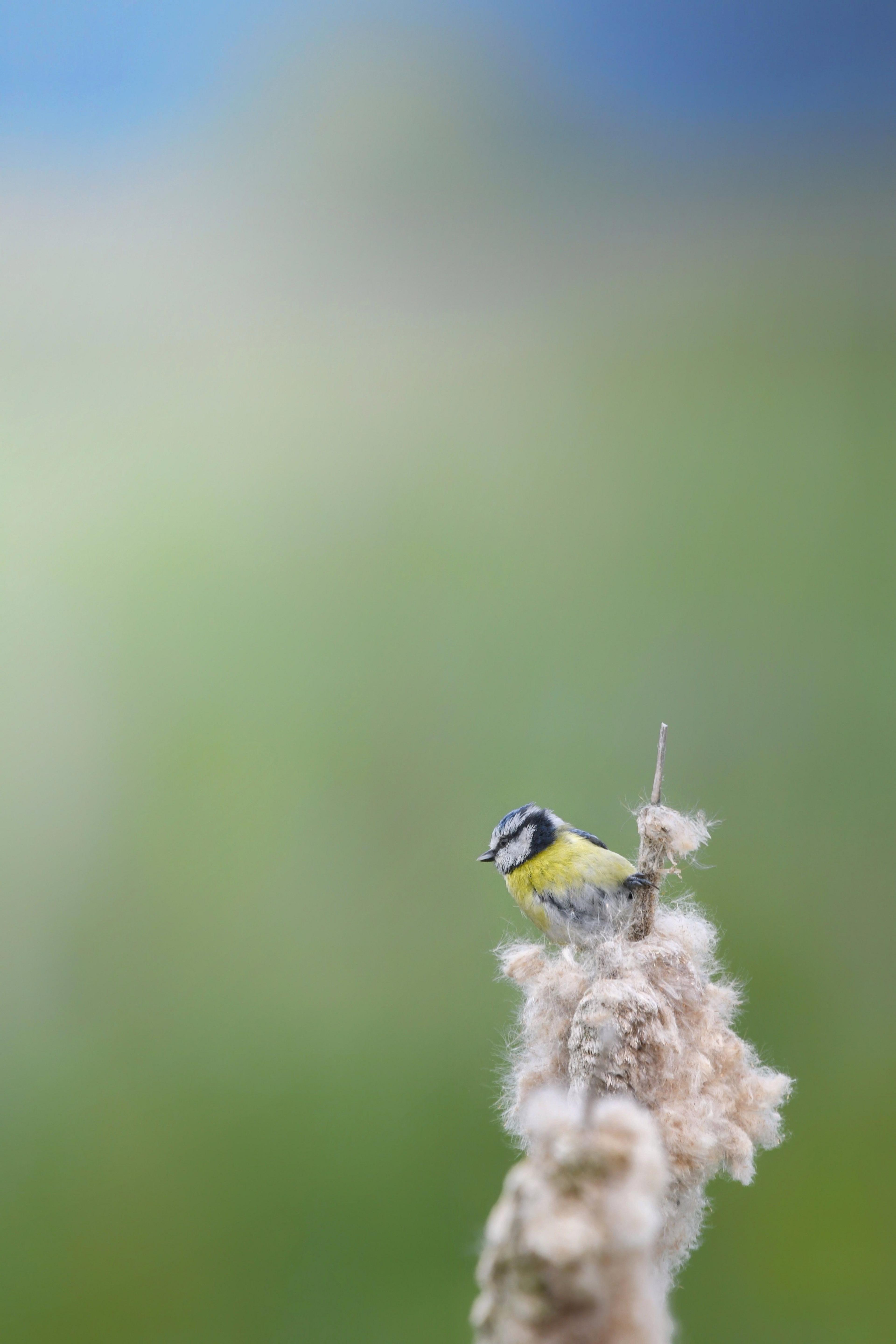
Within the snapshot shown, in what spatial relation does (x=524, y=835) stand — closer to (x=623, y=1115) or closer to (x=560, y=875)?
(x=560, y=875)

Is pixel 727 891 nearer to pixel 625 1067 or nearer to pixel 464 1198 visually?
pixel 464 1198

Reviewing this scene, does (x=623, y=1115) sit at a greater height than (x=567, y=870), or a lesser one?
A: lesser

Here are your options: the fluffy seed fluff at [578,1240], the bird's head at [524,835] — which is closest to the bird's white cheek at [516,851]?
the bird's head at [524,835]

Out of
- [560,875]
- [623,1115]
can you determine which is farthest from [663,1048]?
[560,875]

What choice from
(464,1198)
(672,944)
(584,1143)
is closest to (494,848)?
(672,944)

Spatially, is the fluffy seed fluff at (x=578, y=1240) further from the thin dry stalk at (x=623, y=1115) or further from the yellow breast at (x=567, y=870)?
the yellow breast at (x=567, y=870)
